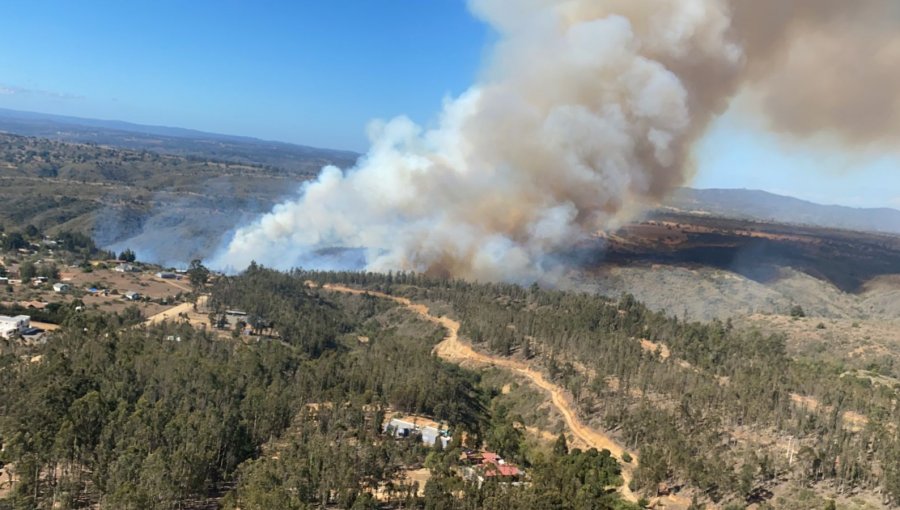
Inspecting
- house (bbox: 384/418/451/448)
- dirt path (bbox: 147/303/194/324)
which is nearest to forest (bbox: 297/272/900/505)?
house (bbox: 384/418/451/448)

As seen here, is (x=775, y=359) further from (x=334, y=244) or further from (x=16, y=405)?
(x=334, y=244)

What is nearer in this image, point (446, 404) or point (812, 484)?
point (812, 484)

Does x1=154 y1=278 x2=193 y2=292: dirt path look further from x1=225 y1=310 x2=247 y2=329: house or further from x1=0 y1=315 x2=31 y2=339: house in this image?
x1=0 y1=315 x2=31 y2=339: house

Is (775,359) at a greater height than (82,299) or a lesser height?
greater

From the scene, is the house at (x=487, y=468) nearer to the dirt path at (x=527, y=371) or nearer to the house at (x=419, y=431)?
the house at (x=419, y=431)

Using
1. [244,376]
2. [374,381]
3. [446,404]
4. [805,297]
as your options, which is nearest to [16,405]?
[244,376]

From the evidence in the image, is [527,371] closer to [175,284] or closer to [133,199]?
[175,284]
